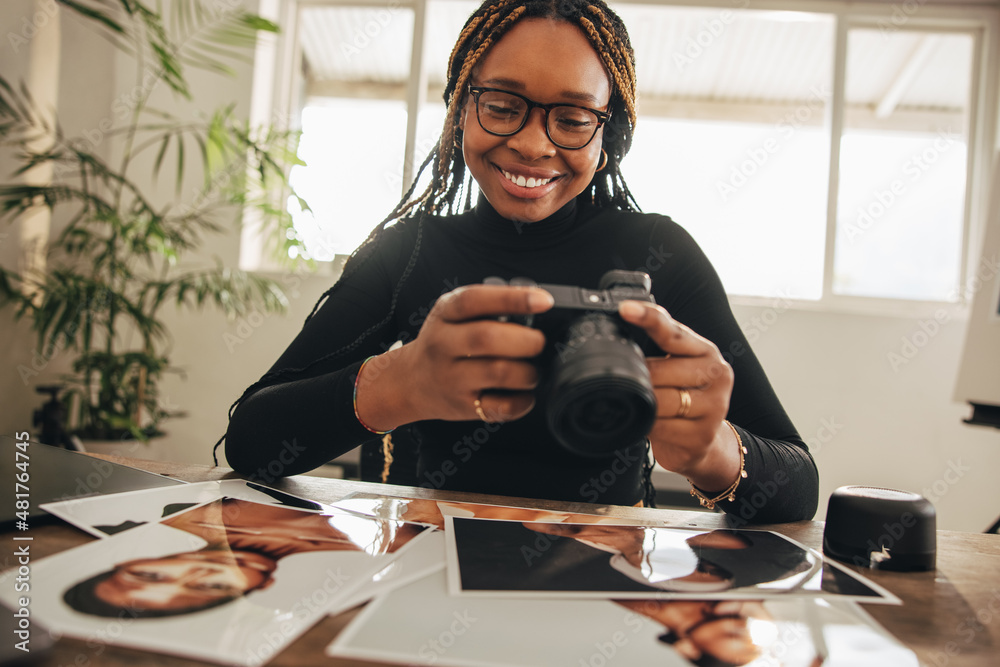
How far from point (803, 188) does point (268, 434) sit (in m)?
2.61

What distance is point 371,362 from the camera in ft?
2.09

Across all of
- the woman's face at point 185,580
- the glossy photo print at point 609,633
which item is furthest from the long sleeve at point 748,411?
the woman's face at point 185,580

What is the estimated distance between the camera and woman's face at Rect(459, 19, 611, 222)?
79 cm

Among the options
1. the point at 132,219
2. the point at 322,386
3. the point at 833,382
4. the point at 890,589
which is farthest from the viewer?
the point at 833,382

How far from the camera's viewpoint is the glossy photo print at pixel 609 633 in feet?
1.02

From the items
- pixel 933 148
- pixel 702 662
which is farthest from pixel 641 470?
pixel 933 148

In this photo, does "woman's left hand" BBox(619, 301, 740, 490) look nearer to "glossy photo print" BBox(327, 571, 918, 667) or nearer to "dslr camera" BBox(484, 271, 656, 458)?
"dslr camera" BBox(484, 271, 656, 458)

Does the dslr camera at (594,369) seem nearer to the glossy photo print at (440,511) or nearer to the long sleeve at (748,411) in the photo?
the glossy photo print at (440,511)

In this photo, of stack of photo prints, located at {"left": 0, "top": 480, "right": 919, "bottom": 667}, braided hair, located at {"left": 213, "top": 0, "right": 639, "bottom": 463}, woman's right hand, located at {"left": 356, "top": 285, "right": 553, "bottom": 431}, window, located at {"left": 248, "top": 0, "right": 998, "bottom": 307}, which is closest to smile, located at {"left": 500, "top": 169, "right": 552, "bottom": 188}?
braided hair, located at {"left": 213, "top": 0, "right": 639, "bottom": 463}

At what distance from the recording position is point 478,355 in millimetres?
474

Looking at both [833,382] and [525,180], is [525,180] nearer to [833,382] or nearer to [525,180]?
[525,180]

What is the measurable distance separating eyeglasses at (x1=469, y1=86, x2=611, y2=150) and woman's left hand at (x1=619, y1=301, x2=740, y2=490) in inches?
15.7

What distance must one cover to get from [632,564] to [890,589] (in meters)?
0.18

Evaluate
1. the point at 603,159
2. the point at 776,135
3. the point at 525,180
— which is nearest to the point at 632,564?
the point at 525,180
